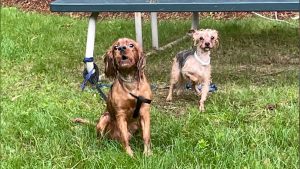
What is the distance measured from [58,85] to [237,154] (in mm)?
2740

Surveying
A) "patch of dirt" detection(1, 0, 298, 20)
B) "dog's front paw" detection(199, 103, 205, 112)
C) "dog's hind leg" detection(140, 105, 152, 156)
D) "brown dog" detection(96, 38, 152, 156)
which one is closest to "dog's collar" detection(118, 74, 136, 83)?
"brown dog" detection(96, 38, 152, 156)

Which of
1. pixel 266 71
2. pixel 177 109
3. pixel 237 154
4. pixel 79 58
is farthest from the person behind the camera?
pixel 79 58

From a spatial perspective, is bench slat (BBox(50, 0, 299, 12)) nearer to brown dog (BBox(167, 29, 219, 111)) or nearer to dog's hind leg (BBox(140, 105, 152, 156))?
brown dog (BBox(167, 29, 219, 111))

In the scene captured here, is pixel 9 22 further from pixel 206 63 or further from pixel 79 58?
pixel 206 63

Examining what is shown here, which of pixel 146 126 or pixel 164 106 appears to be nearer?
pixel 146 126

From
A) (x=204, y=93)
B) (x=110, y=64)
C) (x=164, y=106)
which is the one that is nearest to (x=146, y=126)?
(x=110, y=64)

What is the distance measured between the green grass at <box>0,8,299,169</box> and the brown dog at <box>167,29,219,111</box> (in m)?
0.20

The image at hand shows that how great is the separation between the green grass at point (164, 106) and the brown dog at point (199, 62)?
201 mm

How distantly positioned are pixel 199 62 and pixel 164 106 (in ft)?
1.62

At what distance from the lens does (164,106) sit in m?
5.12

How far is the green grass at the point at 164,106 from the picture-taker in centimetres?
371

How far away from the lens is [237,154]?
11.9ft

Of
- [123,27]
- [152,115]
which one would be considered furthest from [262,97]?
[123,27]

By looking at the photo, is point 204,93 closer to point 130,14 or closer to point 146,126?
point 146,126
